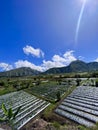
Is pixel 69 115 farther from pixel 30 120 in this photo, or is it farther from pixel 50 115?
pixel 30 120

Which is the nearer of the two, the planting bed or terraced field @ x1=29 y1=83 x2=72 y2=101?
terraced field @ x1=29 y1=83 x2=72 y2=101

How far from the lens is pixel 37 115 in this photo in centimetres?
2098

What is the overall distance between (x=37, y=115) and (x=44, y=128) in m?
4.88

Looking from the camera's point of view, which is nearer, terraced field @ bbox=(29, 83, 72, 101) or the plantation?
the plantation

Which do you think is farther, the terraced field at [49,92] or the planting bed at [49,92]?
the planting bed at [49,92]

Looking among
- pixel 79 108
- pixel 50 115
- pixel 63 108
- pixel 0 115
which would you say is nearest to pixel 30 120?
pixel 50 115

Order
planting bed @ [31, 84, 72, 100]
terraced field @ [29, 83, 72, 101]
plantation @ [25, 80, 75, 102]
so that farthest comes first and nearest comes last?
planting bed @ [31, 84, 72, 100]
terraced field @ [29, 83, 72, 101]
plantation @ [25, 80, 75, 102]

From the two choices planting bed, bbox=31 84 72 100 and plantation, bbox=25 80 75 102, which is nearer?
plantation, bbox=25 80 75 102

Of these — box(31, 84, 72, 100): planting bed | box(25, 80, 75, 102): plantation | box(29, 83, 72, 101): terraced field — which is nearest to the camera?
box(25, 80, 75, 102): plantation

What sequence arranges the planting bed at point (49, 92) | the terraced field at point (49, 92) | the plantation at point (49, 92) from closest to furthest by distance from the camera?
the plantation at point (49, 92) → the terraced field at point (49, 92) → the planting bed at point (49, 92)

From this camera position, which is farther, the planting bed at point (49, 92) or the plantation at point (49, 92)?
the planting bed at point (49, 92)

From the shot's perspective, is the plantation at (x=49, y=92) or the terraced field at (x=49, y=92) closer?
the plantation at (x=49, y=92)

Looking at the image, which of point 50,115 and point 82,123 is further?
point 50,115

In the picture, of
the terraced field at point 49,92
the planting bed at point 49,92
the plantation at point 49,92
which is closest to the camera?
the plantation at point 49,92
